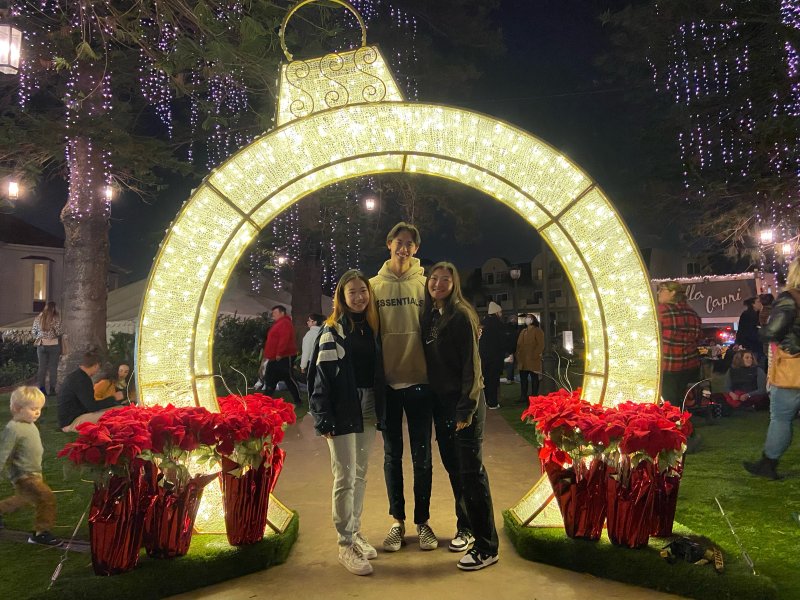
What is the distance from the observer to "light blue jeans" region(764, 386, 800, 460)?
5469 millimetres

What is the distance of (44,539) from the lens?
4.56 metres

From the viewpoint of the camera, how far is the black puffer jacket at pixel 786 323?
5.40 meters

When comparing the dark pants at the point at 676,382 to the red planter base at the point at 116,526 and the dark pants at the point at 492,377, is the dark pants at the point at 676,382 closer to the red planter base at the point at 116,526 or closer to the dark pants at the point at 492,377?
the dark pants at the point at 492,377

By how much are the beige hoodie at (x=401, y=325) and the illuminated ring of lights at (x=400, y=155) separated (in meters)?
0.93

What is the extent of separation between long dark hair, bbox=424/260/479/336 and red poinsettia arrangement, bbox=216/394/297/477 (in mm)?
1230

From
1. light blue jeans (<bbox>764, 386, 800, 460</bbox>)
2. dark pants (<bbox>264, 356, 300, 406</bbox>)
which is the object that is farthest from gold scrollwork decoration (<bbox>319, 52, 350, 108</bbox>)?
dark pants (<bbox>264, 356, 300, 406</bbox>)

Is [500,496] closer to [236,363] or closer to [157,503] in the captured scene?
[157,503]

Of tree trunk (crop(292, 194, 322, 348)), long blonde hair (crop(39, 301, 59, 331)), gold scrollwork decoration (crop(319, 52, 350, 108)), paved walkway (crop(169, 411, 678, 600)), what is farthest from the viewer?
tree trunk (crop(292, 194, 322, 348))

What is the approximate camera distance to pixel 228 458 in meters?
4.05

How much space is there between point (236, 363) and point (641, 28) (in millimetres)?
12674

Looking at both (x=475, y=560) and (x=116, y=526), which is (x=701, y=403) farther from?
(x=116, y=526)

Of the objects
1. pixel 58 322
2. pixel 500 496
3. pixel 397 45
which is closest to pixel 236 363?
pixel 58 322

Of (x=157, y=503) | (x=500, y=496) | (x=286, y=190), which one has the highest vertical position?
(x=286, y=190)

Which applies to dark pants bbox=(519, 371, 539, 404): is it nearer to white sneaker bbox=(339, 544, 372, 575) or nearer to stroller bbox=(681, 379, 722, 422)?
stroller bbox=(681, 379, 722, 422)
